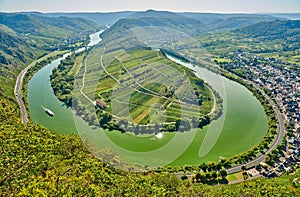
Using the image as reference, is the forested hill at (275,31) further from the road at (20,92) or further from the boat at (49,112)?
the boat at (49,112)

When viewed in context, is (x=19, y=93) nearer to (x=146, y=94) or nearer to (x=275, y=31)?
(x=146, y=94)

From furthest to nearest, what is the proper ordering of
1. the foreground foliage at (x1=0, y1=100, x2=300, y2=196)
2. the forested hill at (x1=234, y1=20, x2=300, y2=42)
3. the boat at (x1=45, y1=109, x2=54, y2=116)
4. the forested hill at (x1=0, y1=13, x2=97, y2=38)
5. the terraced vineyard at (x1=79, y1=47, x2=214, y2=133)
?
1. the forested hill at (x1=0, y1=13, x2=97, y2=38)
2. the forested hill at (x1=234, y1=20, x2=300, y2=42)
3. the boat at (x1=45, y1=109, x2=54, y2=116)
4. the terraced vineyard at (x1=79, y1=47, x2=214, y2=133)
5. the foreground foliage at (x1=0, y1=100, x2=300, y2=196)

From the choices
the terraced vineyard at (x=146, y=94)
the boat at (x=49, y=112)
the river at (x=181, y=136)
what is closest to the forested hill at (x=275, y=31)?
the terraced vineyard at (x=146, y=94)

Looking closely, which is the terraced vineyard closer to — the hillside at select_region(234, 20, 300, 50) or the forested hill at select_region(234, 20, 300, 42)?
the hillside at select_region(234, 20, 300, 50)

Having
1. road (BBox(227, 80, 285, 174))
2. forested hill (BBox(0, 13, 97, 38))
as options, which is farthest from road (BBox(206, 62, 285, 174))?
forested hill (BBox(0, 13, 97, 38))

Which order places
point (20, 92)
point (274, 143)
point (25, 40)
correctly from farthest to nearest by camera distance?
point (25, 40), point (20, 92), point (274, 143)

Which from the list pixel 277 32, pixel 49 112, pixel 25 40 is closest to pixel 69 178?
pixel 49 112
